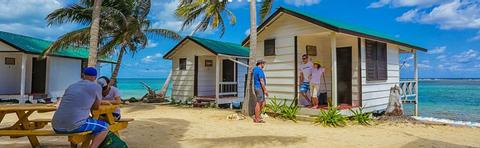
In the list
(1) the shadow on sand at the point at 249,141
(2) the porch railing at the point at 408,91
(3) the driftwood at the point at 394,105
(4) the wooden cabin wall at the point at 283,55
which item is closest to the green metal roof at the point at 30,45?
(4) the wooden cabin wall at the point at 283,55

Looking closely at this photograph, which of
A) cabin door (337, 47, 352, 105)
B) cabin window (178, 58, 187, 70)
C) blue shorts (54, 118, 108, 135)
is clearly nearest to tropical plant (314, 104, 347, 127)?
cabin door (337, 47, 352, 105)

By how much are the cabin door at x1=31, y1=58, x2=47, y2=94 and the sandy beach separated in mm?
9445

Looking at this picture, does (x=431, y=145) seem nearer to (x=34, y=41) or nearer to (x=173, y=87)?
(x=173, y=87)

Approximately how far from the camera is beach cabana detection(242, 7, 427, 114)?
10.2m

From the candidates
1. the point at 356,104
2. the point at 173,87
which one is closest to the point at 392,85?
Result: the point at 356,104

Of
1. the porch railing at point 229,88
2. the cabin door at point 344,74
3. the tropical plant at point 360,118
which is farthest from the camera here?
the porch railing at point 229,88

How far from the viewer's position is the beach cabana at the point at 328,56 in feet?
33.5

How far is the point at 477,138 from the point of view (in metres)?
7.34

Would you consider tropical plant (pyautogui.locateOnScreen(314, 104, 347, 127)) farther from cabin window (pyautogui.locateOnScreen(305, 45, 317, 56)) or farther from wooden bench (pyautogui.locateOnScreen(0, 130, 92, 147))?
wooden bench (pyautogui.locateOnScreen(0, 130, 92, 147))

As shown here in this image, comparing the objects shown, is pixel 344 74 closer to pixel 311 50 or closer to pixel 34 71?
pixel 311 50

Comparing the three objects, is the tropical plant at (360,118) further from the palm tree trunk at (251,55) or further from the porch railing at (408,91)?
the porch railing at (408,91)

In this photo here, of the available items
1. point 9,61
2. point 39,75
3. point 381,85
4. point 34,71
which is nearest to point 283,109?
point 381,85

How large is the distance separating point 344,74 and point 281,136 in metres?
5.10

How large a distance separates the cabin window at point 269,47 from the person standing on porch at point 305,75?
4.27ft
